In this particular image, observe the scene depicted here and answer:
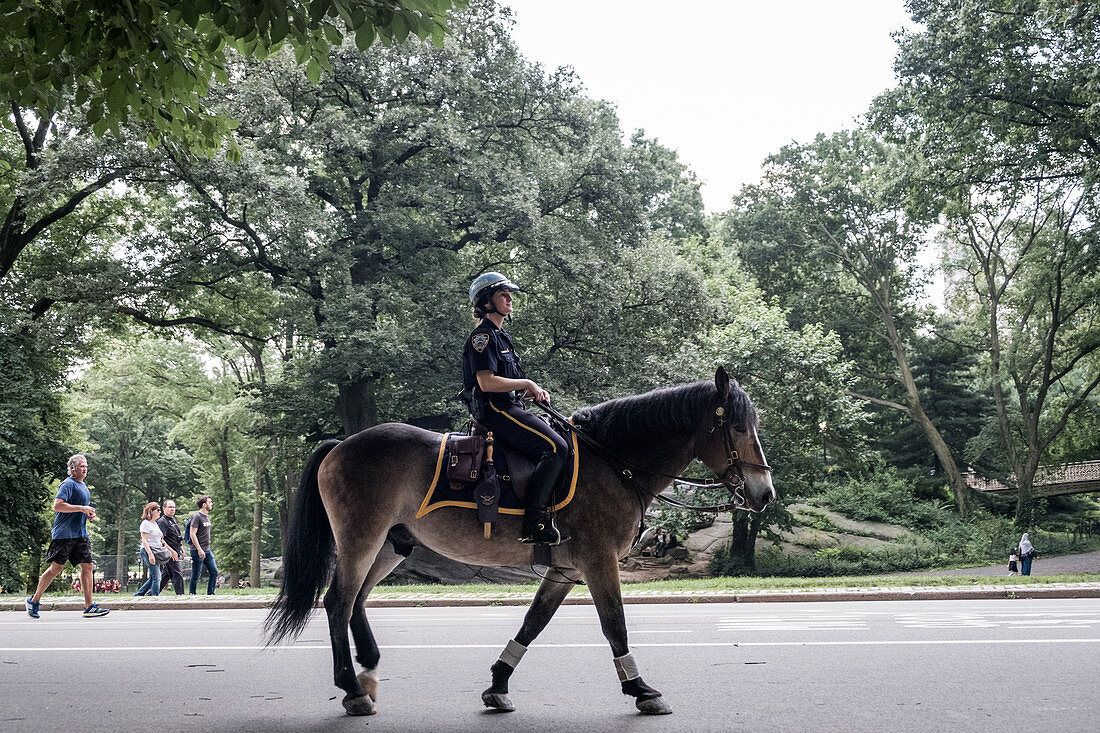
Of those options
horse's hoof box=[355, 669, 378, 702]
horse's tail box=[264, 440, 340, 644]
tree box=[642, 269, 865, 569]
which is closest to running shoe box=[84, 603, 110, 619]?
Result: horse's tail box=[264, 440, 340, 644]

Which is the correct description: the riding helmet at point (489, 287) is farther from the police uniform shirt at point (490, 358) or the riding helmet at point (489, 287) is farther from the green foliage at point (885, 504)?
the green foliage at point (885, 504)

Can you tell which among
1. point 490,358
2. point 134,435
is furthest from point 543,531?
point 134,435

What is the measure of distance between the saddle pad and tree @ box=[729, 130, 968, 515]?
116 ft

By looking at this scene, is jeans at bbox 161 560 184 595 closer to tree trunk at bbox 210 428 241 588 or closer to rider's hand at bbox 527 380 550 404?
rider's hand at bbox 527 380 550 404

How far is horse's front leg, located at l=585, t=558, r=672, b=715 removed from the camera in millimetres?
5238

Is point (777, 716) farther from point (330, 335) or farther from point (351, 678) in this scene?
point (330, 335)

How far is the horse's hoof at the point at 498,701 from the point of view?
17.7 feet

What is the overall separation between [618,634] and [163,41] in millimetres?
4717

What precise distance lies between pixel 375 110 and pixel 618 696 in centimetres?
2194

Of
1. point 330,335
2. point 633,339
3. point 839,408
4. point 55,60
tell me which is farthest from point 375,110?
point 55,60

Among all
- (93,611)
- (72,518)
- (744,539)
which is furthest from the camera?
(744,539)

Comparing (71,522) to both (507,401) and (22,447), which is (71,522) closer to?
(507,401)

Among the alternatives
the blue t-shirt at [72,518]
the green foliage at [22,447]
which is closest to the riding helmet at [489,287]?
the blue t-shirt at [72,518]

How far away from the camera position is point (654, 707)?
518cm
